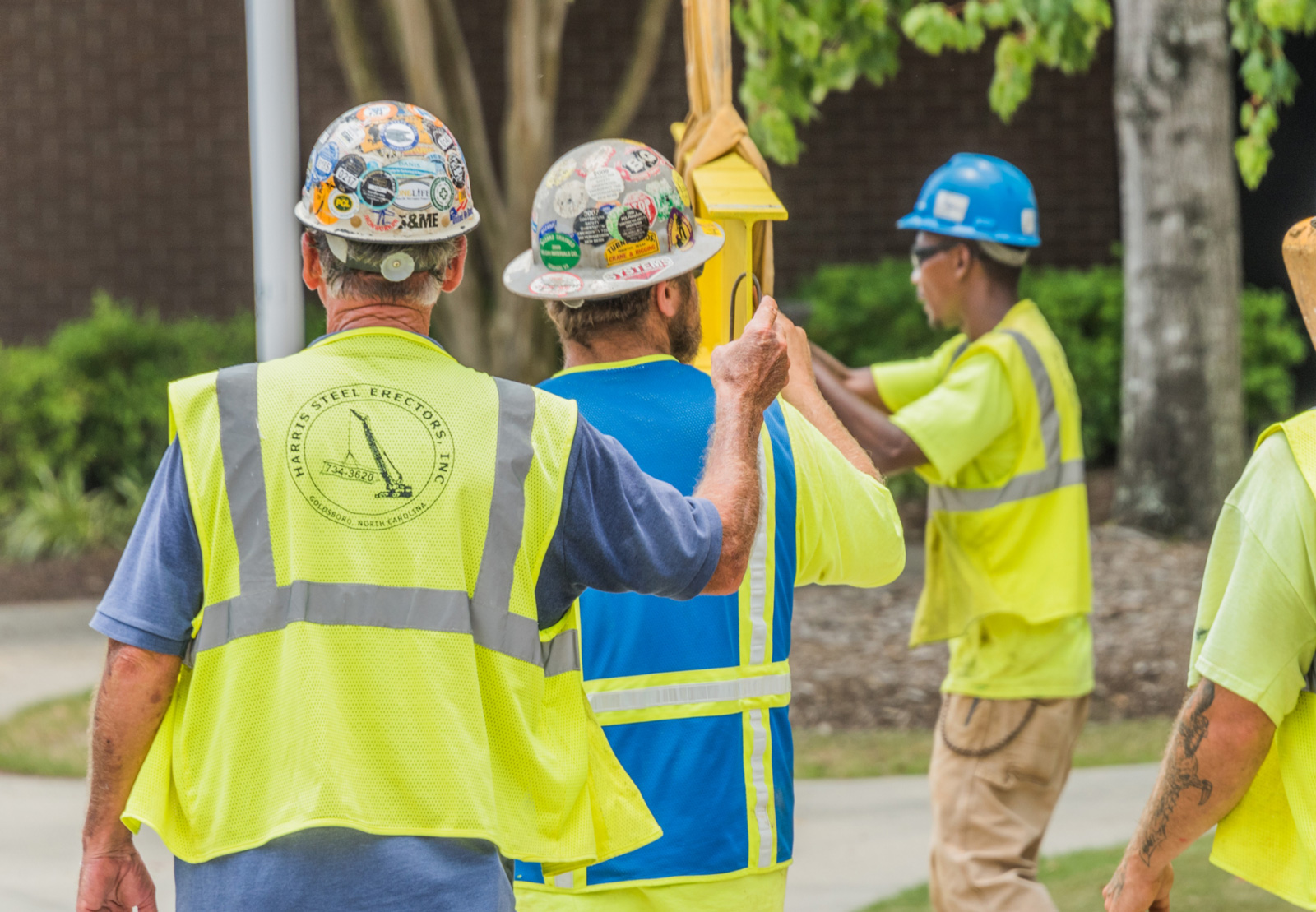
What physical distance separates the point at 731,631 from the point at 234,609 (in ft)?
3.01

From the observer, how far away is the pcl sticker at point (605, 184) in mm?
2699

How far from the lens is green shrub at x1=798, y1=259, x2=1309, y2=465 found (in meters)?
11.8

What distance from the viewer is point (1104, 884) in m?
Answer: 5.16

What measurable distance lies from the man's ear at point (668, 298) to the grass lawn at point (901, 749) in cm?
414

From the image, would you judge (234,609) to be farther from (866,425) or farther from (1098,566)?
(1098,566)

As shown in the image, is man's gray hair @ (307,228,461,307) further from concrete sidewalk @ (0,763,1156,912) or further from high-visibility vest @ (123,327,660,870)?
concrete sidewalk @ (0,763,1156,912)

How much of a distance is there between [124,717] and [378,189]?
2.70ft

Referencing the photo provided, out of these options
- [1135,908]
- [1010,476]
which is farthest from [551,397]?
[1010,476]

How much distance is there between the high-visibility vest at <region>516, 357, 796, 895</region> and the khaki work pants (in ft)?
5.25

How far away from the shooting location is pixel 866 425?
13.6 feet

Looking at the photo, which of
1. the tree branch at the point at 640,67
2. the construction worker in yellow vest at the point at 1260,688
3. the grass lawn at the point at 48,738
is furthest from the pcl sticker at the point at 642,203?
the tree branch at the point at 640,67

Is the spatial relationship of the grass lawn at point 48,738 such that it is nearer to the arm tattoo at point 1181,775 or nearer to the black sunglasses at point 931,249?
the black sunglasses at point 931,249

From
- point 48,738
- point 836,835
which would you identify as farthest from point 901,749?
point 48,738

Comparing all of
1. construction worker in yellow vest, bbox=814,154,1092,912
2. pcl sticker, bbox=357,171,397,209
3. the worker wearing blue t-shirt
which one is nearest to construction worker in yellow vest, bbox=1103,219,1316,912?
the worker wearing blue t-shirt
